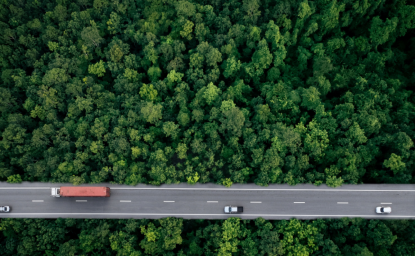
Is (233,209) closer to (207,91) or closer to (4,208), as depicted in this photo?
(207,91)

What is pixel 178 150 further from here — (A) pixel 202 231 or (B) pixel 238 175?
(A) pixel 202 231

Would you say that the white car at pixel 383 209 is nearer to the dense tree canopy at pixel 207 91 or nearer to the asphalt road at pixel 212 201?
the asphalt road at pixel 212 201

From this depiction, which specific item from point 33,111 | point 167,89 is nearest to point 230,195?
point 167,89

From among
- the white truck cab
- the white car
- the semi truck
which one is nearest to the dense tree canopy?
the semi truck

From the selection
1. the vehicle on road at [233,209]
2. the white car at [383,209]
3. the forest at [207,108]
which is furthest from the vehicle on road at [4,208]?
the white car at [383,209]

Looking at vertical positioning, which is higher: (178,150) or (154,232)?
(178,150)

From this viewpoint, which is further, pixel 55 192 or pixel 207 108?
pixel 207 108

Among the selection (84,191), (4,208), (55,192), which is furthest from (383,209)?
(4,208)
